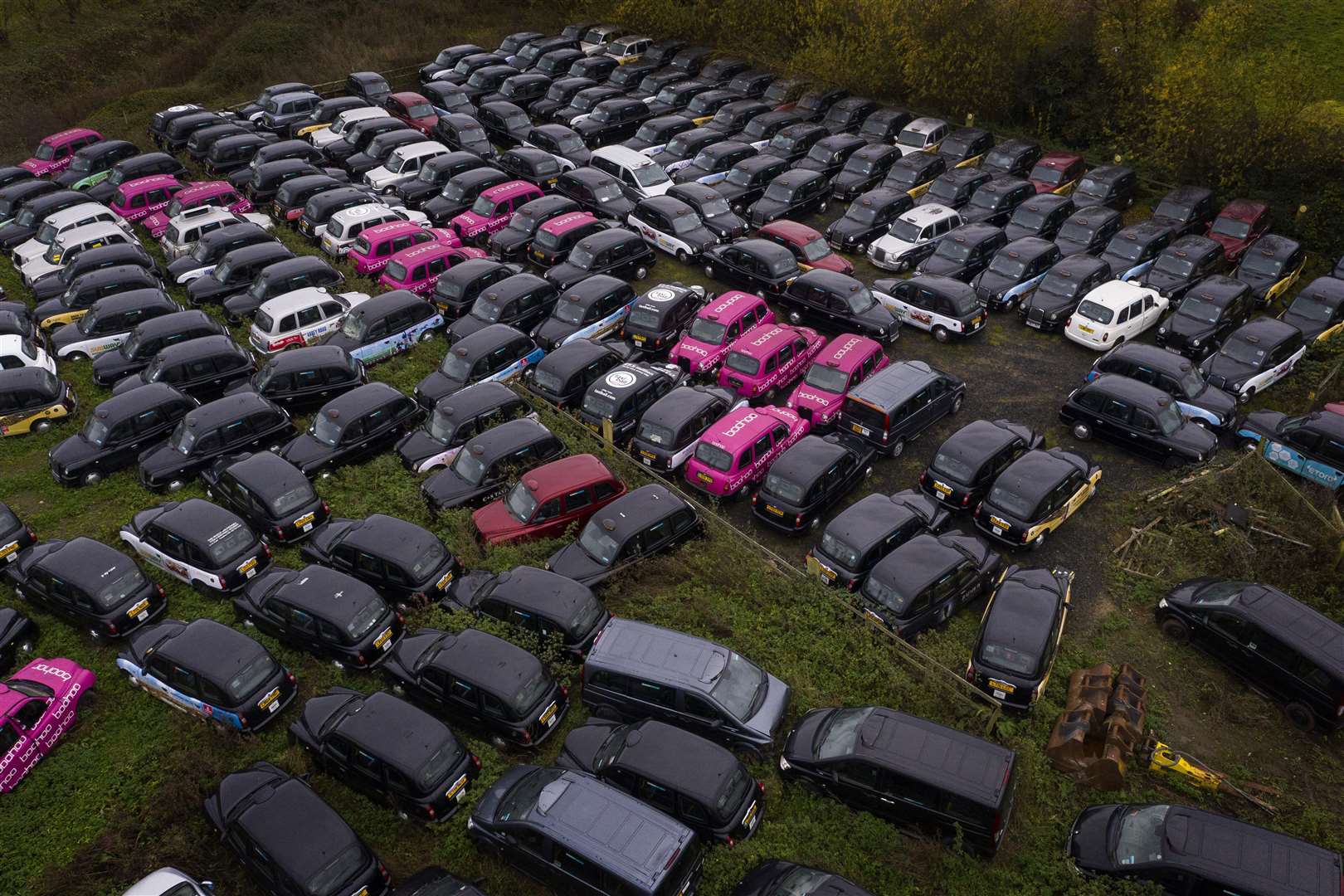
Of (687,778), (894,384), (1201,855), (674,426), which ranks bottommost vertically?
(1201,855)

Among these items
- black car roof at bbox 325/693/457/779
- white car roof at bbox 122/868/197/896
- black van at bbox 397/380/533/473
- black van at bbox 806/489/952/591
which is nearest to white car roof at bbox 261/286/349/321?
black van at bbox 397/380/533/473

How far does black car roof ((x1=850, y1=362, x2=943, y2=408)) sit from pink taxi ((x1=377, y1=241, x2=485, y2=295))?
12947 mm

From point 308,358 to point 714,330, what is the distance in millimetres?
10002

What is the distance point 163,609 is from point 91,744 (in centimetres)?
270

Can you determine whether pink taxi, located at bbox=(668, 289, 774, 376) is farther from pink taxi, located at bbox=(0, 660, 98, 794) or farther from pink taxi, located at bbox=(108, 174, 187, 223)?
pink taxi, located at bbox=(108, 174, 187, 223)

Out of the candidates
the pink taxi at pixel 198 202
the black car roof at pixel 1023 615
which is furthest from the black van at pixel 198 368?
the black car roof at pixel 1023 615

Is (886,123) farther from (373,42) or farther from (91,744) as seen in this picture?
(91,744)

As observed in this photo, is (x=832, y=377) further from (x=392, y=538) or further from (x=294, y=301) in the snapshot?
(x=294, y=301)

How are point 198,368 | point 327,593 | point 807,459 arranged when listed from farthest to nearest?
point 198,368 < point 807,459 < point 327,593

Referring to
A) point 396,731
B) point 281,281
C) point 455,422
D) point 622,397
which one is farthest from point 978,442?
point 281,281

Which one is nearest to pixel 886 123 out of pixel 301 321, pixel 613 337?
pixel 613 337

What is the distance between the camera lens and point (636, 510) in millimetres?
16781

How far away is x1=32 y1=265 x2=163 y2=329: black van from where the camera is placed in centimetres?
2495

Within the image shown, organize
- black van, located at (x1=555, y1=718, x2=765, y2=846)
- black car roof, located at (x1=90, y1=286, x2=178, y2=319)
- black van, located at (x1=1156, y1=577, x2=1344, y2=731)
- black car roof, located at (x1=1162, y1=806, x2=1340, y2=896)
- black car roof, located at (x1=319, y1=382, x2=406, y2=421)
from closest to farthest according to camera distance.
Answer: black car roof, located at (x1=1162, y1=806, x2=1340, y2=896) < black van, located at (x1=555, y1=718, x2=765, y2=846) < black van, located at (x1=1156, y1=577, x2=1344, y2=731) < black car roof, located at (x1=319, y1=382, x2=406, y2=421) < black car roof, located at (x1=90, y1=286, x2=178, y2=319)
